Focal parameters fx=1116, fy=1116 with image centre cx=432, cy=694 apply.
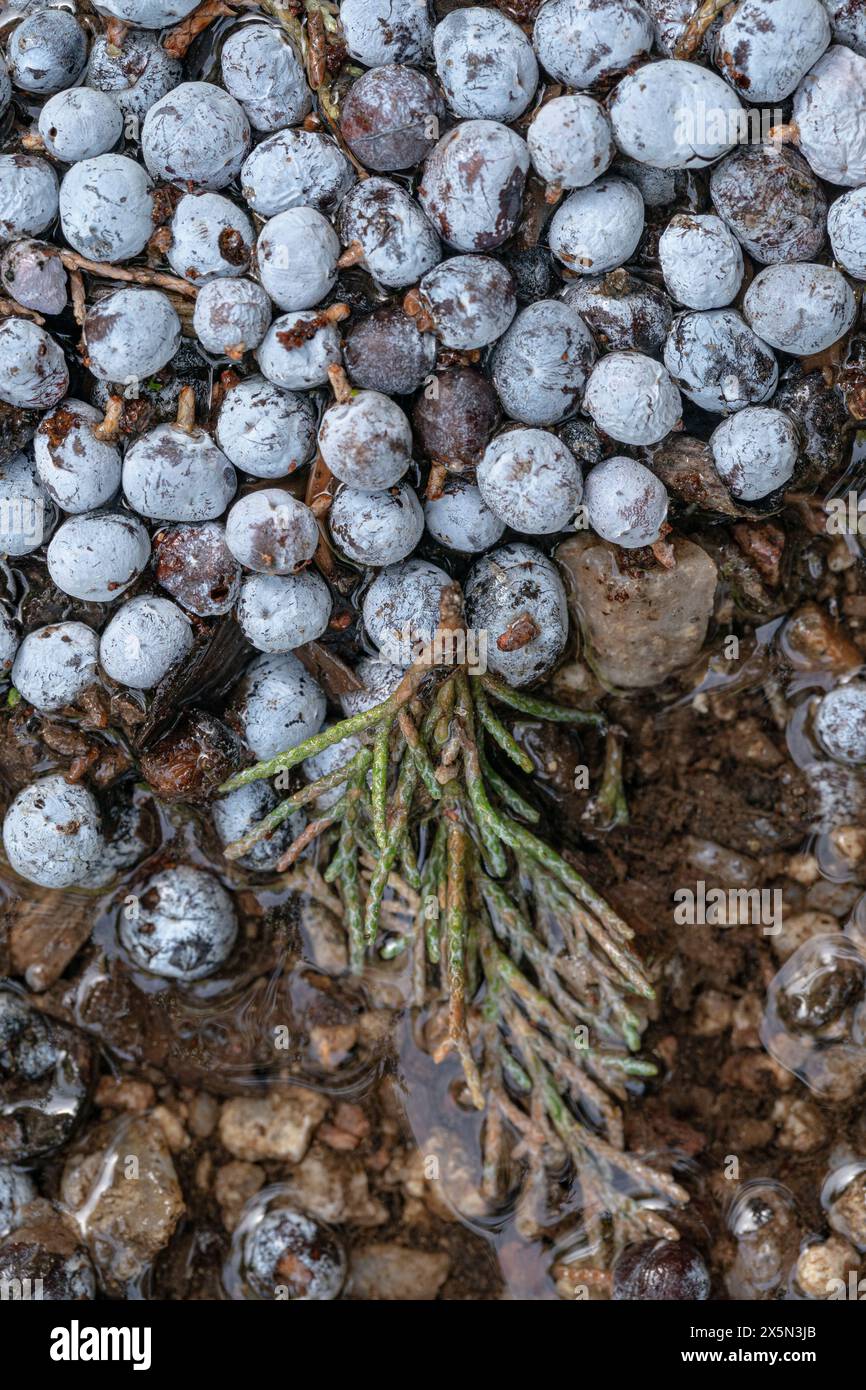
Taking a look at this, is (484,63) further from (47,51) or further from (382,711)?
(382,711)

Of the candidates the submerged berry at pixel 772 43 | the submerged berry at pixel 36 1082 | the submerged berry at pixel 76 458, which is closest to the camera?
the submerged berry at pixel 772 43

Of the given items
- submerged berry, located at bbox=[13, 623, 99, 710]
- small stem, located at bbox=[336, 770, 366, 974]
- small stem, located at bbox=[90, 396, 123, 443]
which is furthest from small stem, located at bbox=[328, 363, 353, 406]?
small stem, located at bbox=[336, 770, 366, 974]

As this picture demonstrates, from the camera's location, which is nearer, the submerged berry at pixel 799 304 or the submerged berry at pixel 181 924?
the submerged berry at pixel 799 304

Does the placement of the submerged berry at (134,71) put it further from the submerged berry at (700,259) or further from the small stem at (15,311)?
the submerged berry at (700,259)

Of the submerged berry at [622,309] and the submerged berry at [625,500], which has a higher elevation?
the submerged berry at [622,309]

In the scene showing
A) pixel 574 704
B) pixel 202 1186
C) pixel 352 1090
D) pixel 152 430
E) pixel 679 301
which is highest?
pixel 679 301

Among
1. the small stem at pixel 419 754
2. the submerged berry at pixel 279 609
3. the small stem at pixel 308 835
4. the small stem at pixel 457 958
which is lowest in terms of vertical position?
the small stem at pixel 457 958

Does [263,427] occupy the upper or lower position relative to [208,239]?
lower

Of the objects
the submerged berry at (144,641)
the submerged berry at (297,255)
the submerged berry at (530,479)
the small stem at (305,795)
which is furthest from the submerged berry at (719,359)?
the submerged berry at (144,641)

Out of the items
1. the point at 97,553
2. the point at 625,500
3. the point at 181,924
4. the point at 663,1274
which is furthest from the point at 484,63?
the point at 663,1274

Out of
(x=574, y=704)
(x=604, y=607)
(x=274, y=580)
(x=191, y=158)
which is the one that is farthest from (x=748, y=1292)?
(x=191, y=158)
